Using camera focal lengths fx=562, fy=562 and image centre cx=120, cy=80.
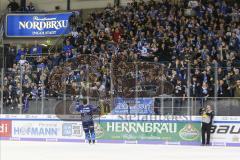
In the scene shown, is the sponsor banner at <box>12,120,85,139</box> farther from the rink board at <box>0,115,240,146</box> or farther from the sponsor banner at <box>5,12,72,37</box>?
A: the sponsor banner at <box>5,12,72,37</box>

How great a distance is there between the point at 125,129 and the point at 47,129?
3.25m

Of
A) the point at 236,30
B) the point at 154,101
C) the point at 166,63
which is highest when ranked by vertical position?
the point at 236,30

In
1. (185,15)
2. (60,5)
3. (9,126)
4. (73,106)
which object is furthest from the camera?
(60,5)

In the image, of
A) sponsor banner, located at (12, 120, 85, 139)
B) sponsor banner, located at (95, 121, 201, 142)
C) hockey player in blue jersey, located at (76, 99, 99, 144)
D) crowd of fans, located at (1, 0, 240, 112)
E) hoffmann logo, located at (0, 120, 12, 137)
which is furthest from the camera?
hoffmann logo, located at (0, 120, 12, 137)

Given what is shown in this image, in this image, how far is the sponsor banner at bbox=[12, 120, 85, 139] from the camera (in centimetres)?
2197

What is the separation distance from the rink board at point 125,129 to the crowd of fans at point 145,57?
1.15m

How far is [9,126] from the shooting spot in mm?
22906

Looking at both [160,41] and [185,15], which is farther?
[185,15]

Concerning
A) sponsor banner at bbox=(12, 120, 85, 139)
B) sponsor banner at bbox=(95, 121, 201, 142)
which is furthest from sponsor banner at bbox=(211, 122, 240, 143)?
sponsor banner at bbox=(12, 120, 85, 139)

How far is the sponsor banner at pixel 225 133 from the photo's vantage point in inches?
783

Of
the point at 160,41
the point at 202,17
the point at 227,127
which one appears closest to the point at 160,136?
the point at 227,127

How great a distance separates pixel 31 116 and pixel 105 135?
10.3ft

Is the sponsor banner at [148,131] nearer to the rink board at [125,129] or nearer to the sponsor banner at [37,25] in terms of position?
the rink board at [125,129]

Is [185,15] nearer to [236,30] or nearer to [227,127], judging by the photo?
[236,30]
